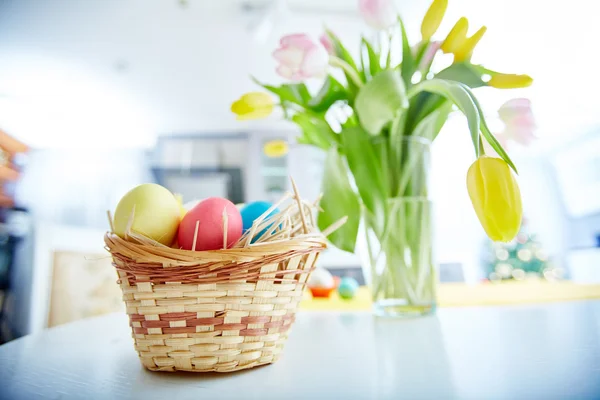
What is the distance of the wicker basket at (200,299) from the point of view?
0.99 ft

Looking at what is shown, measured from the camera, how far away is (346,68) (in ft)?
1.89

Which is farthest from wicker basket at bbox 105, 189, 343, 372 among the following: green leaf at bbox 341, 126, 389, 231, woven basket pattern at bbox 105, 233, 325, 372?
green leaf at bbox 341, 126, 389, 231

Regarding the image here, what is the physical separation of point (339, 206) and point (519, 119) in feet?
0.93

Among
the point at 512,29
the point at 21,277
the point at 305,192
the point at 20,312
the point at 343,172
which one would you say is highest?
the point at 512,29

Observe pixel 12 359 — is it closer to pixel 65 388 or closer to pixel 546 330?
pixel 65 388

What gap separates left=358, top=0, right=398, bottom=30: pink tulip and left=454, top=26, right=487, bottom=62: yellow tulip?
0.11 metres

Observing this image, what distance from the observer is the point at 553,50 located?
109 inches

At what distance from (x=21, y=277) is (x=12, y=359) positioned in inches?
41.3

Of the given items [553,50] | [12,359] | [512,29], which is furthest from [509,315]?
[553,50]

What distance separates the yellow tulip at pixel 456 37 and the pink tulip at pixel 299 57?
0.19m

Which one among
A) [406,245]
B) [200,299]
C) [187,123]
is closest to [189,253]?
[200,299]

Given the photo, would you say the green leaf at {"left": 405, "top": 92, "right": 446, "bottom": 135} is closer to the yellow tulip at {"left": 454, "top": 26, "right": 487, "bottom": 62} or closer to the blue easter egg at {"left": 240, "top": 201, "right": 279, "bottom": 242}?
the yellow tulip at {"left": 454, "top": 26, "right": 487, "bottom": 62}

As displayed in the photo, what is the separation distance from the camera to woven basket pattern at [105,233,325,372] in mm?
301

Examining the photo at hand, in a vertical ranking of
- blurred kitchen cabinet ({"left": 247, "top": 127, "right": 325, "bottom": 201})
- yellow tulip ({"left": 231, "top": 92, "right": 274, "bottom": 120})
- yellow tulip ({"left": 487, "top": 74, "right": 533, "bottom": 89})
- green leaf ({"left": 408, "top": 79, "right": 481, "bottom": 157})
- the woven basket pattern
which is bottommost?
the woven basket pattern
